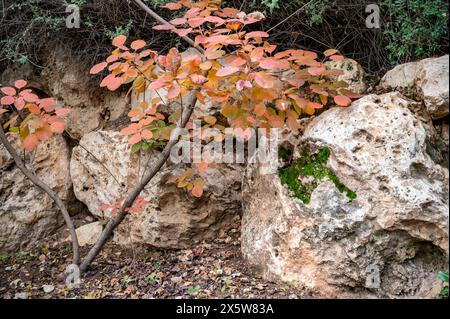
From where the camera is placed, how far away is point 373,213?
2.34 metres

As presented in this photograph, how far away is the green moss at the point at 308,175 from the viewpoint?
2477mm

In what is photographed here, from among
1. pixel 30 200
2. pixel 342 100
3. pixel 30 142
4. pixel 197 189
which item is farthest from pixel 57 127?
pixel 342 100

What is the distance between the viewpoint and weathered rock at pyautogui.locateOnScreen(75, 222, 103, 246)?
3467mm

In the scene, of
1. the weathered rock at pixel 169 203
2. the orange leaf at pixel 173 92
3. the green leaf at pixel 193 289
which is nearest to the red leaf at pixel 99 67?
the orange leaf at pixel 173 92

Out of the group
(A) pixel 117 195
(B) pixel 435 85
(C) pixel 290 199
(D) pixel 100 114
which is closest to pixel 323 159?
(C) pixel 290 199

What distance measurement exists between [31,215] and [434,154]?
306 centimetres

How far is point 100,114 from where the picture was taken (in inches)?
143

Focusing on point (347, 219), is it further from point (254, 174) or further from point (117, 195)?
point (117, 195)

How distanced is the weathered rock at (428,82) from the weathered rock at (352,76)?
0.66 ft

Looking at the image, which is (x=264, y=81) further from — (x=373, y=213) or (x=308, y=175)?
(x=373, y=213)

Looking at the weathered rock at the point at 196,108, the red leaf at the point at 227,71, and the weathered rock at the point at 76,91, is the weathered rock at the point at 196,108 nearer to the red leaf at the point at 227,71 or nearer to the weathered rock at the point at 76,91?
the weathered rock at the point at 76,91

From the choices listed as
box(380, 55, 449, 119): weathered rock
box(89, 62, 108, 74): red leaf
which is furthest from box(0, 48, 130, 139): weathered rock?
box(380, 55, 449, 119): weathered rock

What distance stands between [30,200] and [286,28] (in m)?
2.49

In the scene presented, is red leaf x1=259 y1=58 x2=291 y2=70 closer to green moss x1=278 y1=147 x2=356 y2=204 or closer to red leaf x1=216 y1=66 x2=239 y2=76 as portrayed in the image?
red leaf x1=216 y1=66 x2=239 y2=76
